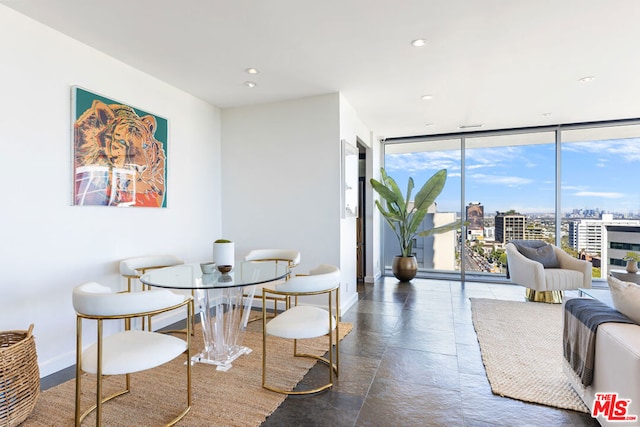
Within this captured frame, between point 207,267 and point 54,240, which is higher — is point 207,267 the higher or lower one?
the lower one

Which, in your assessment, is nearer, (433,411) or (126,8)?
(433,411)

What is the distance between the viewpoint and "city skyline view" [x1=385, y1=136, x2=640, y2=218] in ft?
18.2

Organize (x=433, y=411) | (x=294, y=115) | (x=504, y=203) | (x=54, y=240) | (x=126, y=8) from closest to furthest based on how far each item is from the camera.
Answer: (x=433, y=411)
(x=126, y=8)
(x=54, y=240)
(x=294, y=115)
(x=504, y=203)

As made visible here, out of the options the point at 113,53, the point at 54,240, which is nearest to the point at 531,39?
the point at 113,53

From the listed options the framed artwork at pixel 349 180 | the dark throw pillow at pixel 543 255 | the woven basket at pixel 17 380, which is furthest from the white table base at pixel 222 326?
the dark throw pillow at pixel 543 255

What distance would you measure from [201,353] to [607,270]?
21.1 ft

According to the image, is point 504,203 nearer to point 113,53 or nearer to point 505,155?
point 505,155

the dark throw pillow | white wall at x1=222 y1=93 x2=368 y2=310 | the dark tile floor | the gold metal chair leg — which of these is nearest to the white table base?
the dark tile floor

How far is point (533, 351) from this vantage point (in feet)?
10.0

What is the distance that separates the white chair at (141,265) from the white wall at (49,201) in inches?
8.0

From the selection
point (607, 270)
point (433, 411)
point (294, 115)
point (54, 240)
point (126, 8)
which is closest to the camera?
point (433, 411)

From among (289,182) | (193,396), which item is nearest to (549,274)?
(289,182)

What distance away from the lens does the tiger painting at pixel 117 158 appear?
294 cm

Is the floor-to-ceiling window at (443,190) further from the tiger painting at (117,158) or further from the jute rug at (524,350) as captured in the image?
the tiger painting at (117,158)
